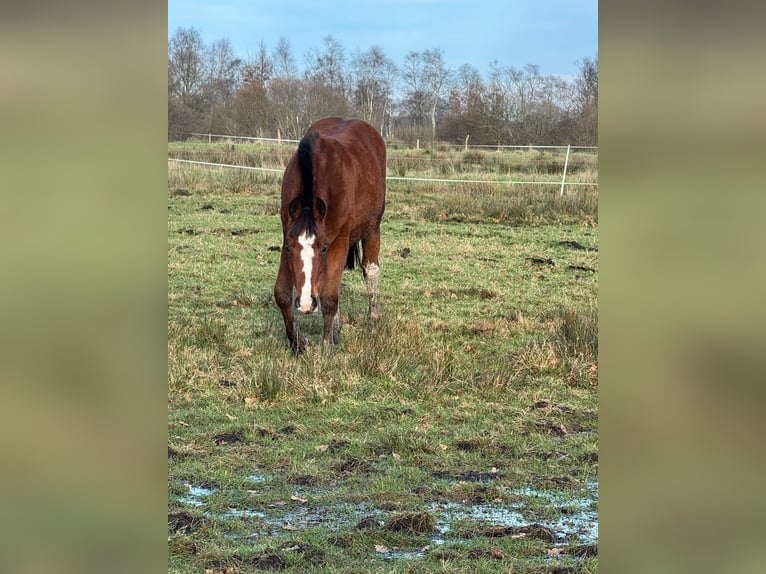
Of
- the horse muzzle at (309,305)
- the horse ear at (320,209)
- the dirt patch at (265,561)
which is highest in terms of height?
the horse ear at (320,209)

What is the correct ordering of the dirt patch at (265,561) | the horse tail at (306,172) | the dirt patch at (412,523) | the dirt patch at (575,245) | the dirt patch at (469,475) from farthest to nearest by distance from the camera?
the dirt patch at (575,245), the horse tail at (306,172), the dirt patch at (469,475), the dirt patch at (412,523), the dirt patch at (265,561)

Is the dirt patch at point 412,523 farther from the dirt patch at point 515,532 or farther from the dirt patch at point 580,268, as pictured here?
the dirt patch at point 580,268

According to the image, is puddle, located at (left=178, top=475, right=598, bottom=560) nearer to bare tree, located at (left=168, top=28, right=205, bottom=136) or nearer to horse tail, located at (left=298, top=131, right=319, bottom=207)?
horse tail, located at (left=298, top=131, right=319, bottom=207)

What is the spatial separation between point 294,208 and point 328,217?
67 cm

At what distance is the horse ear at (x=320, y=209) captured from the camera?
6.66 m

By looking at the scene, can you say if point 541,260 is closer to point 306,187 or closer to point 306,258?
point 306,187

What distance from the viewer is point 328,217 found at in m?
7.33

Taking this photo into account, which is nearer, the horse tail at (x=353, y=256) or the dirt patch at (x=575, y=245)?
the horse tail at (x=353, y=256)

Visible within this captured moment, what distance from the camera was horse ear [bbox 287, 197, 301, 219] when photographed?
666 centimetres
